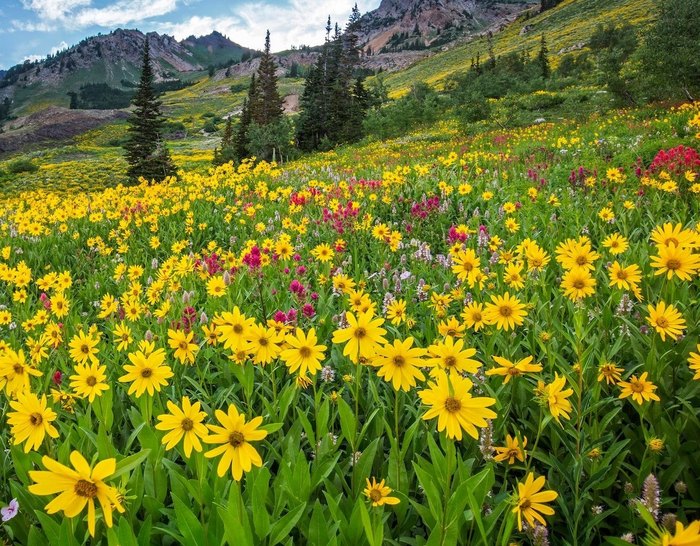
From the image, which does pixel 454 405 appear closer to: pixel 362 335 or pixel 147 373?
pixel 362 335

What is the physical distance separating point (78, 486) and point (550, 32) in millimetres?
114556

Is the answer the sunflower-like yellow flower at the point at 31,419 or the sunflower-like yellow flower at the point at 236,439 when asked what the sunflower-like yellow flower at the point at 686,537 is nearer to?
the sunflower-like yellow flower at the point at 236,439

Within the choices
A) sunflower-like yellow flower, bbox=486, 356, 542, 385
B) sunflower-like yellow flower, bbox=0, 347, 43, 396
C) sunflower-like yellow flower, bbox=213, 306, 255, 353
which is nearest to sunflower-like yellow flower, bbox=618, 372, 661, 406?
sunflower-like yellow flower, bbox=486, 356, 542, 385

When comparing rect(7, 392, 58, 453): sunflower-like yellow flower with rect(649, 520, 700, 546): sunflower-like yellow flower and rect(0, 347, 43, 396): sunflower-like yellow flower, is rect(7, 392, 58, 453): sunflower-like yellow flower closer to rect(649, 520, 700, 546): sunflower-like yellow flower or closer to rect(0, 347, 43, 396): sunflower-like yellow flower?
rect(0, 347, 43, 396): sunflower-like yellow flower

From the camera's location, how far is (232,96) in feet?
519

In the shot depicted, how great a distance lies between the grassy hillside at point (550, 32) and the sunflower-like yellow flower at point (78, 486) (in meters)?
76.6

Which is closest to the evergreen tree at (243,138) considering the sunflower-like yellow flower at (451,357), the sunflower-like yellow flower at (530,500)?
the sunflower-like yellow flower at (451,357)

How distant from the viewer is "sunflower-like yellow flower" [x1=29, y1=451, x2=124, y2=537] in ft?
2.94

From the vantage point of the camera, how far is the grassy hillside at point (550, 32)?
75812mm

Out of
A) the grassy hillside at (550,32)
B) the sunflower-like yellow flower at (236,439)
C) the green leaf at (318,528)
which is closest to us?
the sunflower-like yellow flower at (236,439)

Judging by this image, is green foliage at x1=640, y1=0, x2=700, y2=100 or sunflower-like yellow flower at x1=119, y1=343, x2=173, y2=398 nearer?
sunflower-like yellow flower at x1=119, y1=343, x2=173, y2=398

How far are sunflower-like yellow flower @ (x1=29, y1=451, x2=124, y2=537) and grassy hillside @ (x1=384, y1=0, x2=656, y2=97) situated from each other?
76.6 m

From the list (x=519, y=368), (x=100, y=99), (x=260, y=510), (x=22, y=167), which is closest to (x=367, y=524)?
(x=260, y=510)

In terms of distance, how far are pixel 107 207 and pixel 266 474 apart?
9.05 m
